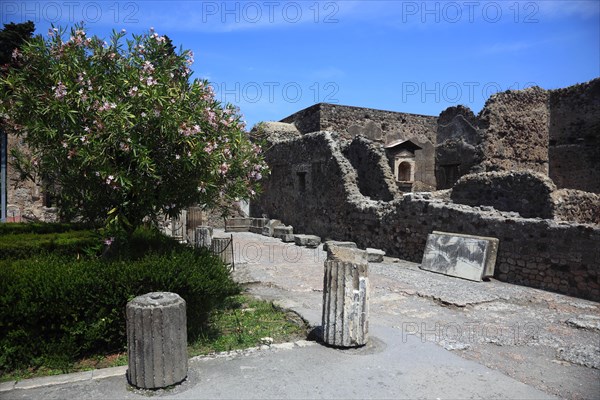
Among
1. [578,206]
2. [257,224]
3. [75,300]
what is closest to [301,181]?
[257,224]

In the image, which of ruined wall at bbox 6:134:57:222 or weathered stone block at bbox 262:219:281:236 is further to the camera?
ruined wall at bbox 6:134:57:222

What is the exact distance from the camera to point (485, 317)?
620 cm

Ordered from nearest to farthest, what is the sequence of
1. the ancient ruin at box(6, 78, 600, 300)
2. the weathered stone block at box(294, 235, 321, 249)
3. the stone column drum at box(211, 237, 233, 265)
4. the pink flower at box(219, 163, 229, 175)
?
the pink flower at box(219, 163, 229, 175)
the ancient ruin at box(6, 78, 600, 300)
the stone column drum at box(211, 237, 233, 265)
the weathered stone block at box(294, 235, 321, 249)

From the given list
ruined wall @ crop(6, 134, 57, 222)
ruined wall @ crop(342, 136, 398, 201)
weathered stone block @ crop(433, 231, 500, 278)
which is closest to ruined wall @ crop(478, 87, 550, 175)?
ruined wall @ crop(342, 136, 398, 201)

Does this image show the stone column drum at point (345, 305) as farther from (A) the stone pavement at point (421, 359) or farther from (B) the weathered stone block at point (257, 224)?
(B) the weathered stone block at point (257, 224)

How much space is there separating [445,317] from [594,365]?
1948mm

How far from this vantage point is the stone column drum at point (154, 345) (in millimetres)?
3500

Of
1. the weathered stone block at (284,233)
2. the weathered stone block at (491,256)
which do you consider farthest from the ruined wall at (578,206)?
the weathered stone block at (284,233)

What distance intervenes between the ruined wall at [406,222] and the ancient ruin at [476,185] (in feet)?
0.08

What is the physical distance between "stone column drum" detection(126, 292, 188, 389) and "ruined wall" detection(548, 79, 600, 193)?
1874 cm

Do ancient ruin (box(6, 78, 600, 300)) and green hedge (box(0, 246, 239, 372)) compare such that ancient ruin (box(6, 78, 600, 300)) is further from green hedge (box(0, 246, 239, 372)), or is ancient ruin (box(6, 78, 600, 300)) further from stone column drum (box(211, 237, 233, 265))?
stone column drum (box(211, 237, 233, 265))

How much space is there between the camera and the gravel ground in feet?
14.5

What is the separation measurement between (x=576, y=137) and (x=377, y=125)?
32.8 ft

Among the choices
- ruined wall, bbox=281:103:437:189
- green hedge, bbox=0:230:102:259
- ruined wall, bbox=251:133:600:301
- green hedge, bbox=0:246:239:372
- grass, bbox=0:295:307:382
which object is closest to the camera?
green hedge, bbox=0:246:239:372
